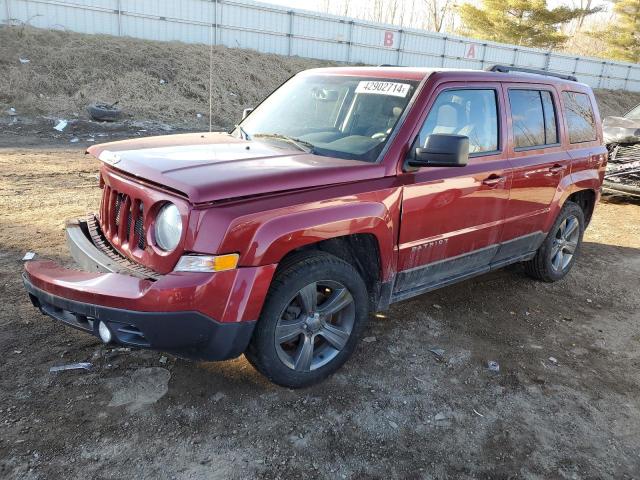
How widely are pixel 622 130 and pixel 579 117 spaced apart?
5145mm

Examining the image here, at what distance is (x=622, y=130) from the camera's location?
9234 millimetres

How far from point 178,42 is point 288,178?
64.1 ft

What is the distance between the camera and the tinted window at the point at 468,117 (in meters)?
3.54

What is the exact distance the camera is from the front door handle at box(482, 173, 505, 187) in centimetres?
388

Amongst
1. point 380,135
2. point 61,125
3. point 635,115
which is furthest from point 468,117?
point 61,125

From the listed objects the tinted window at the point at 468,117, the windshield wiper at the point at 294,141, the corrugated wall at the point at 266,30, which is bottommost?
the windshield wiper at the point at 294,141

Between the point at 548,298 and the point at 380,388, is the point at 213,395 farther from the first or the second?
the point at 548,298

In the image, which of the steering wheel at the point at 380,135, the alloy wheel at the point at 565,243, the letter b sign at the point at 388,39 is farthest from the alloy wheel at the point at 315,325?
the letter b sign at the point at 388,39

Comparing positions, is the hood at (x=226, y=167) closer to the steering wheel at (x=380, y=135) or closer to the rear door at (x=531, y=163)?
the steering wheel at (x=380, y=135)

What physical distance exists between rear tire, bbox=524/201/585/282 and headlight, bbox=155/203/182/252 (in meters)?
3.71

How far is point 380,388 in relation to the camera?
3277 millimetres

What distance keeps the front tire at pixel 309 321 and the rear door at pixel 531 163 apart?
1.74 metres

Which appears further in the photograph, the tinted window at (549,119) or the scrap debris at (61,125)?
the scrap debris at (61,125)

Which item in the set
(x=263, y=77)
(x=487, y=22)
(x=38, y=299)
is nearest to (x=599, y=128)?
(x=38, y=299)
